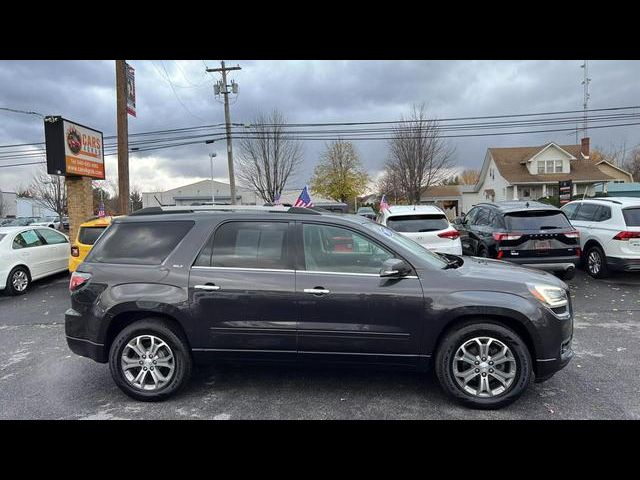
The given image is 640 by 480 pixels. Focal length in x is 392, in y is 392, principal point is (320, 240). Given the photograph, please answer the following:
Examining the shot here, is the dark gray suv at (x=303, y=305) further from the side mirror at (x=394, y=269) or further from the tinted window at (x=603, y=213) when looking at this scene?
the tinted window at (x=603, y=213)

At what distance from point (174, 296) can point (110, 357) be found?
844 mm

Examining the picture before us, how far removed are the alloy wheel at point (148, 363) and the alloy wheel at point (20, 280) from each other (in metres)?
6.73

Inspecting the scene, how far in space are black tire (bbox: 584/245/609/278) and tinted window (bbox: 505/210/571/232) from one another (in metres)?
1.54

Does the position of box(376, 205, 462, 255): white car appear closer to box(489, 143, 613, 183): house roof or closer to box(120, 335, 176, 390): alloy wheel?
box(120, 335, 176, 390): alloy wheel

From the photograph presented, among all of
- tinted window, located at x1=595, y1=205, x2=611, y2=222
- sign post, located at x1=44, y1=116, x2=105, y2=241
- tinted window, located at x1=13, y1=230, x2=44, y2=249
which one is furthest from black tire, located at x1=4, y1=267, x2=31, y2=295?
tinted window, located at x1=595, y1=205, x2=611, y2=222

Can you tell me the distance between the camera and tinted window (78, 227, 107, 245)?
8117mm

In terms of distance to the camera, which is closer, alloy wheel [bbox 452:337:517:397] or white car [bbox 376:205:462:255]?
alloy wheel [bbox 452:337:517:397]

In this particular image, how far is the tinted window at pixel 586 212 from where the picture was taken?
8.91m

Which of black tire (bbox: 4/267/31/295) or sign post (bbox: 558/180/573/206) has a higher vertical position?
sign post (bbox: 558/180/573/206)

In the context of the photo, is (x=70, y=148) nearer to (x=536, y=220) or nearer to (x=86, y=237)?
(x=86, y=237)

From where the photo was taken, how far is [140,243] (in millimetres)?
3797

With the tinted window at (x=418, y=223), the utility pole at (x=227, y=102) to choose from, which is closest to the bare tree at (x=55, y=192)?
the utility pole at (x=227, y=102)

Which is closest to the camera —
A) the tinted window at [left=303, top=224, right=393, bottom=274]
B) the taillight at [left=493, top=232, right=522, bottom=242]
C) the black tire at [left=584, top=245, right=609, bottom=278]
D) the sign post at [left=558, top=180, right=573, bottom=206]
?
the tinted window at [left=303, top=224, right=393, bottom=274]

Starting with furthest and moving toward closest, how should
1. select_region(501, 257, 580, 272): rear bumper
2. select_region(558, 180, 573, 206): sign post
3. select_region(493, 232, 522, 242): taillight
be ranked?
select_region(558, 180, 573, 206): sign post, select_region(493, 232, 522, 242): taillight, select_region(501, 257, 580, 272): rear bumper
